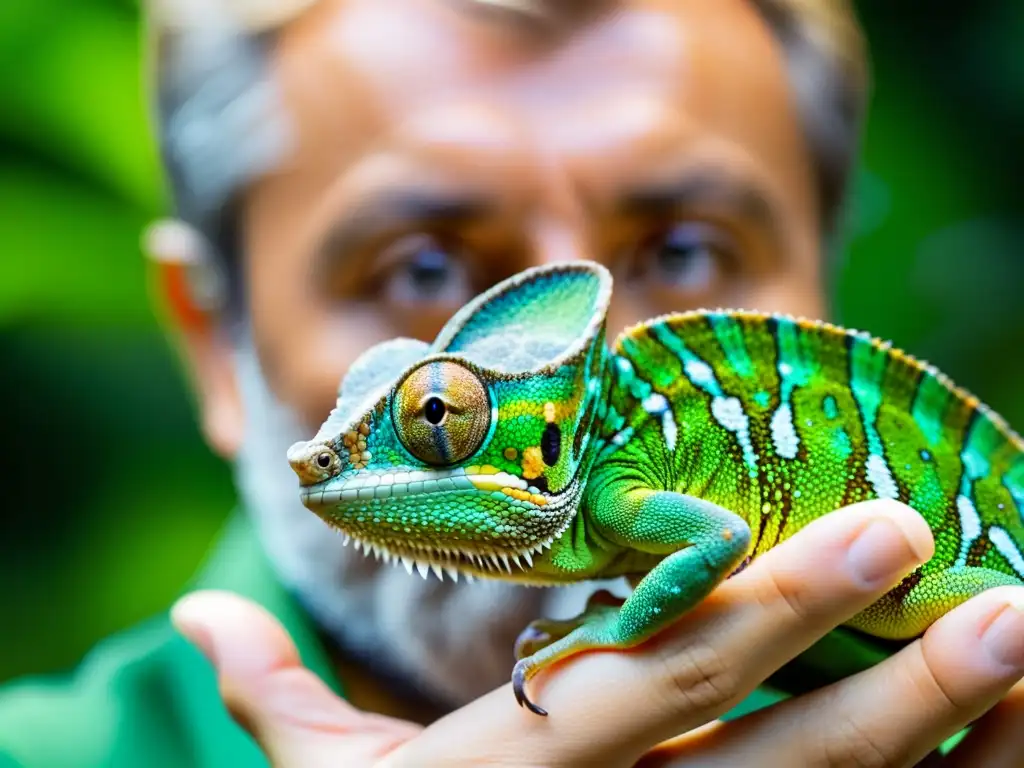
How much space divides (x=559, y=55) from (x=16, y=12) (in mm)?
2296

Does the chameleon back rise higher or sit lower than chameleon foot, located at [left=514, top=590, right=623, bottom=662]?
higher

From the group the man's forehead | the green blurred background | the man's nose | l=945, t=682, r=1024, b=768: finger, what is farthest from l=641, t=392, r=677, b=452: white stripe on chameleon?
the green blurred background

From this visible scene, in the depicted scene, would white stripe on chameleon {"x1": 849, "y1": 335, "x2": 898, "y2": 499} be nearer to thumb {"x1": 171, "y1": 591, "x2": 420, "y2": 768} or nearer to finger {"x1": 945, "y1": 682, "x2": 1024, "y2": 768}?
finger {"x1": 945, "y1": 682, "x2": 1024, "y2": 768}

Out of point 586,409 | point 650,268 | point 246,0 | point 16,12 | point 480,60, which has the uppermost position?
point 16,12

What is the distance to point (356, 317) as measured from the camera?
4.45ft

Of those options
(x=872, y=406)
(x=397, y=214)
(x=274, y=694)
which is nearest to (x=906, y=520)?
(x=872, y=406)

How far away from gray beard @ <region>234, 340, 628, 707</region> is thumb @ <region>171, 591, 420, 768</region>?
0.45 m

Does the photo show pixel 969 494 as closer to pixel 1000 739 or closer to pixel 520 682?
pixel 1000 739

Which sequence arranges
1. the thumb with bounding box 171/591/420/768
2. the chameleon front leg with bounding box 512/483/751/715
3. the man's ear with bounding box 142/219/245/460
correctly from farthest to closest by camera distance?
the man's ear with bounding box 142/219/245/460 → the thumb with bounding box 171/591/420/768 → the chameleon front leg with bounding box 512/483/751/715

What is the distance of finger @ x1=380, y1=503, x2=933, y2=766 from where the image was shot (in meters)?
0.64

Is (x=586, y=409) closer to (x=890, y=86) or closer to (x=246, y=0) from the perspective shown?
(x=246, y=0)

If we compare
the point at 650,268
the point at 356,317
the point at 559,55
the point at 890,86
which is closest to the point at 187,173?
the point at 356,317

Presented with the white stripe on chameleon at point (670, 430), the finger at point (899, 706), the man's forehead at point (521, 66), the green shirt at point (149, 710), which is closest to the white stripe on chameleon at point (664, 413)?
the white stripe on chameleon at point (670, 430)

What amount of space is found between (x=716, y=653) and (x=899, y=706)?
6.1 inches
